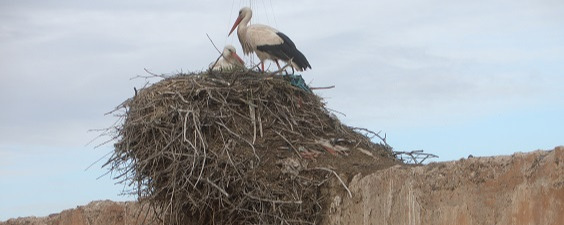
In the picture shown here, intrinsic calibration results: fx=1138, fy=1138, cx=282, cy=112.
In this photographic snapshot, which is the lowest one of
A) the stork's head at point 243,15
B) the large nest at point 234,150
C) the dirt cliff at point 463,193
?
the dirt cliff at point 463,193

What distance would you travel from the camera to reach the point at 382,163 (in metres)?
10.2

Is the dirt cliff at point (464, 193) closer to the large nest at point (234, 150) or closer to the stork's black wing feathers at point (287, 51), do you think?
the large nest at point (234, 150)

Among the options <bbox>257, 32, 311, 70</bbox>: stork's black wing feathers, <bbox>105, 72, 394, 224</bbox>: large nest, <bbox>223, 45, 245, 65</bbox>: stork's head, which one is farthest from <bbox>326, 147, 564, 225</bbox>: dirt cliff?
<bbox>223, 45, 245, 65</bbox>: stork's head

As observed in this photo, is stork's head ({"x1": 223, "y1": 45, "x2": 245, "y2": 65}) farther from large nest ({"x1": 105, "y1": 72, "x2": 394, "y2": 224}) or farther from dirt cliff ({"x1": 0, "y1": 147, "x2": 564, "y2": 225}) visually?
dirt cliff ({"x1": 0, "y1": 147, "x2": 564, "y2": 225})

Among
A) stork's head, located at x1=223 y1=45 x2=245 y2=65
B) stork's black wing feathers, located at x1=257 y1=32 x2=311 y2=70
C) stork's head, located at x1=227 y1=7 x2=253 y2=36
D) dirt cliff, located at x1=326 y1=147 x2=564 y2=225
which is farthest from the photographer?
stork's head, located at x1=227 y1=7 x2=253 y2=36

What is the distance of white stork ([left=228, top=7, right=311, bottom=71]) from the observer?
11.8 metres

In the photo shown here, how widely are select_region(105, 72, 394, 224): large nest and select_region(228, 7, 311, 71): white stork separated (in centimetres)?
108

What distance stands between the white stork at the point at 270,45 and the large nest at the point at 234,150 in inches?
42.6

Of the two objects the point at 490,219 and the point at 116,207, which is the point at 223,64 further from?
the point at 490,219

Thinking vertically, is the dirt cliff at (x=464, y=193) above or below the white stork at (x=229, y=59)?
below

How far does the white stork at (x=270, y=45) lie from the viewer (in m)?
11.8

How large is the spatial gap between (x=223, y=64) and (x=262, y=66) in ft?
2.14

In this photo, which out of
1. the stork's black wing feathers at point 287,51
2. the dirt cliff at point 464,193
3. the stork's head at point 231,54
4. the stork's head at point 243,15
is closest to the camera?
the dirt cliff at point 464,193

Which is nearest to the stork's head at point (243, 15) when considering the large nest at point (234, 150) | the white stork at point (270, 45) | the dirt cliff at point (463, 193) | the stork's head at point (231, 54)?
the white stork at point (270, 45)
